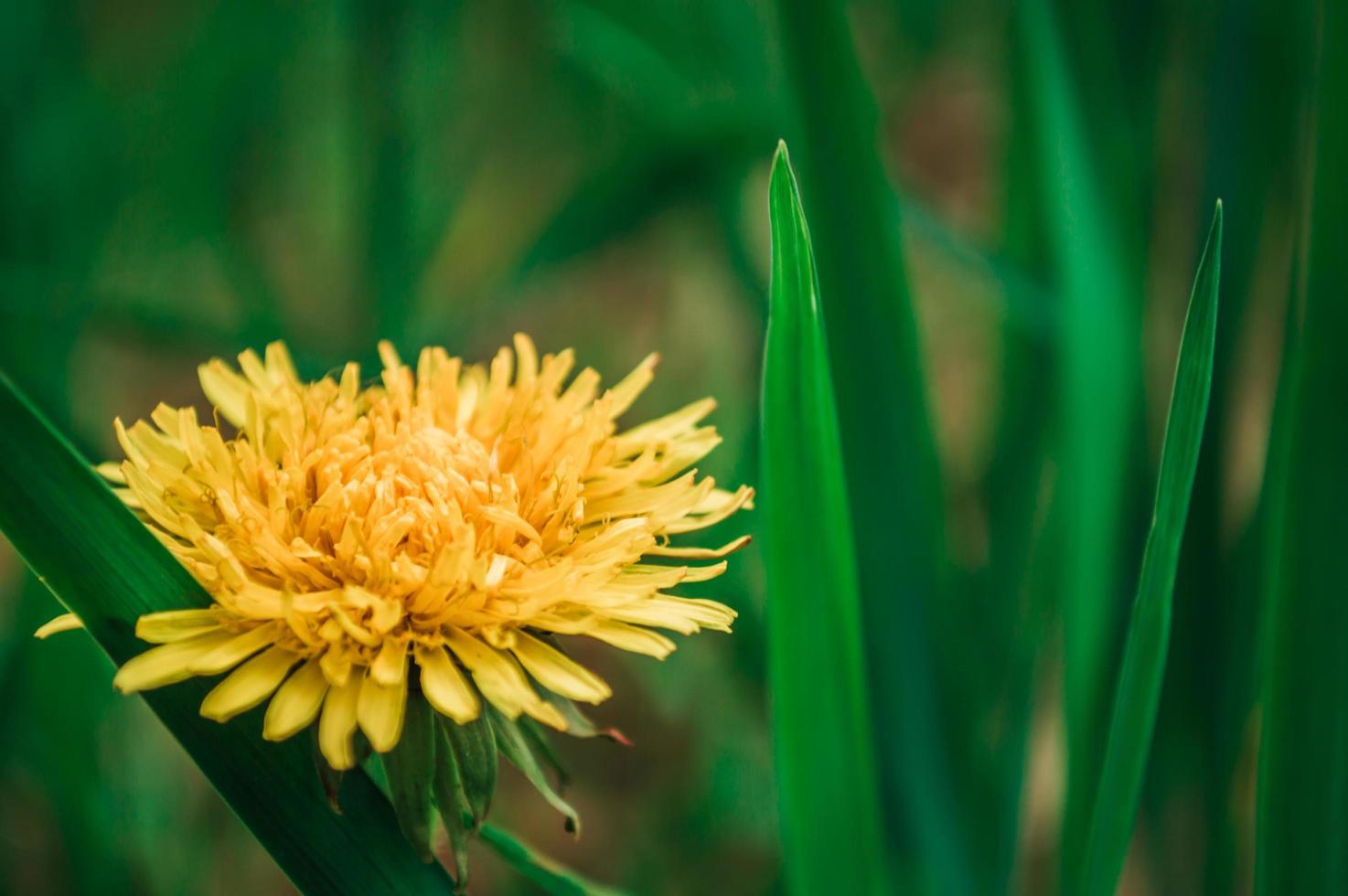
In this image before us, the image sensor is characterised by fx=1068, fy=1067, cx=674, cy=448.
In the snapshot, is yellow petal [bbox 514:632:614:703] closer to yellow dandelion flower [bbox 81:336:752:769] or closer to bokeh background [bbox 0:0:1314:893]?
yellow dandelion flower [bbox 81:336:752:769]

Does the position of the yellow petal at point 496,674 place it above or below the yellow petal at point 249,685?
below

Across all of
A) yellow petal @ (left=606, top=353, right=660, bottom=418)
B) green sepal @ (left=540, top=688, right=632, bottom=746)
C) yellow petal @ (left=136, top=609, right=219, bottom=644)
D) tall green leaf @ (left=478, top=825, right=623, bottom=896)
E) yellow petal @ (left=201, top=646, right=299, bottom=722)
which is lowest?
tall green leaf @ (left=478, top=825, right=623, bottom=896)

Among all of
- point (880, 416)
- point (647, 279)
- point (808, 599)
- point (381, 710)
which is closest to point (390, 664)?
point (381, 710)

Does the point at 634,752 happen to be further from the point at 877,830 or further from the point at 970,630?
the point at 877,830

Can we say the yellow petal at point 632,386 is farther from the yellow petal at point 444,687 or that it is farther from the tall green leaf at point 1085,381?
the tall green leaf at point 1085,381

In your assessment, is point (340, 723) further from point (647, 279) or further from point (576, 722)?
point (647, 279)

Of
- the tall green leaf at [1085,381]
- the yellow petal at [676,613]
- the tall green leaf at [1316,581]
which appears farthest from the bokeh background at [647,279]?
the yellow petal at [676,613]

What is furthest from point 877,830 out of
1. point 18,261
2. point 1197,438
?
point 18,261

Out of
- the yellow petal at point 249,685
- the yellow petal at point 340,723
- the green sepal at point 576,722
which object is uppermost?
the yellow petal at point 249,685

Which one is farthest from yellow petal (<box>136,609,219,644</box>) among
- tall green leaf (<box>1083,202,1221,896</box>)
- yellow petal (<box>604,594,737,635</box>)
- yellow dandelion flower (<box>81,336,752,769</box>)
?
tall green leaf (<box>1083,202,1221,896</box>)
